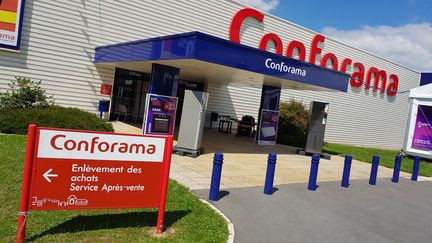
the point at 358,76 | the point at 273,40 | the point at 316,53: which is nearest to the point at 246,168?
the point at 273,40

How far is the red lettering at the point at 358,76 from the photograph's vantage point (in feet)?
84.4

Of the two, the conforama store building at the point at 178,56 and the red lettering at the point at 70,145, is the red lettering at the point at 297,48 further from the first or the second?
the red lettering at the point at 70,145

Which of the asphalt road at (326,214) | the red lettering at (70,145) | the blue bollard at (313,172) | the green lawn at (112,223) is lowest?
the green lawn at (112,223)

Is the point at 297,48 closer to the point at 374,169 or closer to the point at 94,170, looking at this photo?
the point at 374,169

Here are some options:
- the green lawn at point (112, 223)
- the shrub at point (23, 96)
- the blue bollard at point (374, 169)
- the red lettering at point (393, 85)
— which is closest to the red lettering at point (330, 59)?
the red lettering at point (393, 85)

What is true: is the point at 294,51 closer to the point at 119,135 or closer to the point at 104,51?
the point at 104,51

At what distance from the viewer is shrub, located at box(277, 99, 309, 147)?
18688 millimetres

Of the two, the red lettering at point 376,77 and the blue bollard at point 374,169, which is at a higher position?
the red lettering at point 376,77

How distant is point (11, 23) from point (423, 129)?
1847 cm

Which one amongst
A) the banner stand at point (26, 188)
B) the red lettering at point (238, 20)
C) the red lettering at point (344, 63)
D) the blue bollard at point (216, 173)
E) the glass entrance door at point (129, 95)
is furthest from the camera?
the red lettering at point (344, 63)

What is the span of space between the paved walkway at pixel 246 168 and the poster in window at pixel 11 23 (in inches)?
192

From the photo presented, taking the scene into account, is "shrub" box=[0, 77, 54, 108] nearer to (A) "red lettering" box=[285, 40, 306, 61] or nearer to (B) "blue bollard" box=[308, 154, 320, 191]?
(B) "blue bollard" box=[308, 154, 320, 191]

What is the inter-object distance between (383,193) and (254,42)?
42.0 feet

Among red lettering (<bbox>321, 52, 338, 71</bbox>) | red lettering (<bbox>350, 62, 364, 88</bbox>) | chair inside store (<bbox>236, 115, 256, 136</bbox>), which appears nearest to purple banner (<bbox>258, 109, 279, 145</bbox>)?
chair inside store (<bbox>236, 115, 256, 136</bbox>)
